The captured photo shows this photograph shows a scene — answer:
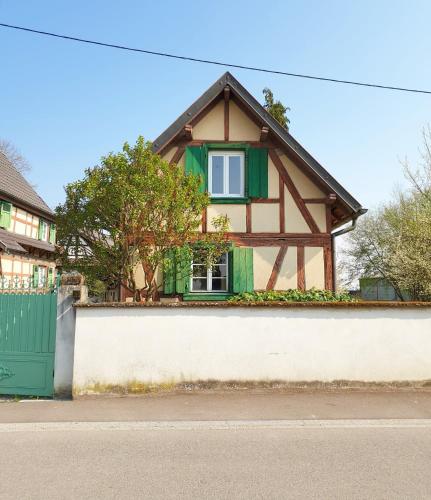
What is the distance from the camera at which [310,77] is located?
9.66 meters

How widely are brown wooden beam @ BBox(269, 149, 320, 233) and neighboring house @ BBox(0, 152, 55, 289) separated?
1075cm

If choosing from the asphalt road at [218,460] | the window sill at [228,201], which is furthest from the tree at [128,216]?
the asphalt road at [218,460]

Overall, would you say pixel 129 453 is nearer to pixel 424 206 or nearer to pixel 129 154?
pixel 129 154

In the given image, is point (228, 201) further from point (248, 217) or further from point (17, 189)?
point (17, 189)

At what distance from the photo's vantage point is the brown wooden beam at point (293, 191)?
11.2m

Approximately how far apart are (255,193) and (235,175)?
0.84m

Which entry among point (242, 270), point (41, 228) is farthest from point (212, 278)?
point (41, 228)

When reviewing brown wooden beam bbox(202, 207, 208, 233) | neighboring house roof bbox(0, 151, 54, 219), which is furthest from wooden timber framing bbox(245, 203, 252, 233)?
neighboring house roof bbox(0, 151, 54, 219)

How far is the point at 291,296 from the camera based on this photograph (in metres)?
9.99

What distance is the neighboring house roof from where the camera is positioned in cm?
1933

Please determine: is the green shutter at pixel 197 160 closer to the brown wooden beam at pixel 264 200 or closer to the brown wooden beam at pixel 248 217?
the brown wooden beam at pixel 248 217

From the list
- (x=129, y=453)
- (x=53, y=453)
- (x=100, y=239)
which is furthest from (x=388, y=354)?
(x=100, y=239)

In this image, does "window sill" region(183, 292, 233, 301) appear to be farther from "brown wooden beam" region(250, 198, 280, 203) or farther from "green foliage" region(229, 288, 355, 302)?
"brown wooden beam" region(250, 198, 280, 203)

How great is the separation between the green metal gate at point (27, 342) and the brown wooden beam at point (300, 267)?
644cm
